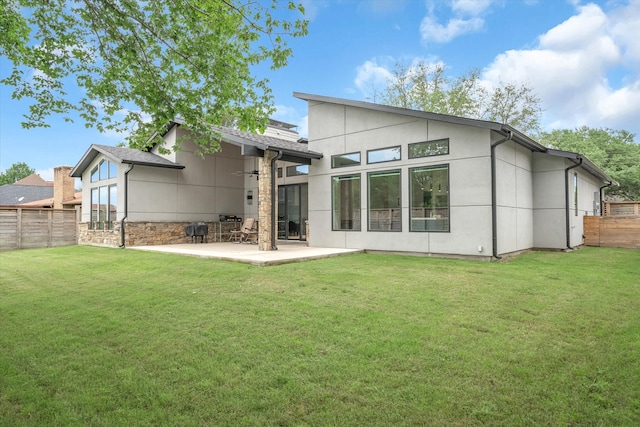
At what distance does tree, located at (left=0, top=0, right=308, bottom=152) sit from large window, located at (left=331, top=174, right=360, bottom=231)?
432 cm

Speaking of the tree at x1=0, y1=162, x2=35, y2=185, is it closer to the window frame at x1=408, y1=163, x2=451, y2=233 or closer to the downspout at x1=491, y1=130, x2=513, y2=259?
the window frame at x1=408, y1=163, x2=451, y2=233

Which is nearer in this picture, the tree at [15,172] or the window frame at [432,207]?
the window frame at [432,207]

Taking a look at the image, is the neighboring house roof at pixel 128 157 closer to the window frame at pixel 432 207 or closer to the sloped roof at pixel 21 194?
the window frame at pixel 432 207

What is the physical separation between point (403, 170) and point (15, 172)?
202 feet

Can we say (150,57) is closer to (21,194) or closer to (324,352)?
(324,352)

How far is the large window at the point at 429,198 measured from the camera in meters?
9.02

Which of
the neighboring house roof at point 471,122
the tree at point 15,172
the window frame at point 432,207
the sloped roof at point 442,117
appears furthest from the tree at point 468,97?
the tree at point 15,172

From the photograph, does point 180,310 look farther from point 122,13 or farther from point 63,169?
point 63,169

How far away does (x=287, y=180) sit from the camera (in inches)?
555

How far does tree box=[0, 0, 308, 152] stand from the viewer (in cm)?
559

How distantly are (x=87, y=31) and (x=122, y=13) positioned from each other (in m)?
1.57

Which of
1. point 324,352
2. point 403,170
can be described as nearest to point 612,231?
Answer: point 403,170

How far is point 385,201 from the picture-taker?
9.96 m

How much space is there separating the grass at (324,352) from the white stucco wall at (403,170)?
2699 mm
